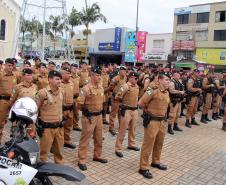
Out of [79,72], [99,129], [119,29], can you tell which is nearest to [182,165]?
[99,129]

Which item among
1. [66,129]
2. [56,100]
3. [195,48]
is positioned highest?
[195,48]

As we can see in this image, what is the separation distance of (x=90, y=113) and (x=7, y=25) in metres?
21.7

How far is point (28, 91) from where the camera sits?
596 centimetres

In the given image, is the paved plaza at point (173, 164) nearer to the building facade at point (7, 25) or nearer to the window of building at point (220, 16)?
the building facade at point (7, 25)

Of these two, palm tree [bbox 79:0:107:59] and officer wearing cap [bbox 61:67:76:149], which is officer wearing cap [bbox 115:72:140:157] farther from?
palm tree [bbox 79:0:107:59]

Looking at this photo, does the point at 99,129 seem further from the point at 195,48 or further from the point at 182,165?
the point at 195,48

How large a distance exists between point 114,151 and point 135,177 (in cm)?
145

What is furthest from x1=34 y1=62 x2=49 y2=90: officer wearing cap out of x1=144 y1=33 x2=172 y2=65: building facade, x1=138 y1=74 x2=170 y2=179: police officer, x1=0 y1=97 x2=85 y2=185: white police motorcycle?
x1=144 y1=33 x2=172 y2=65: building facade

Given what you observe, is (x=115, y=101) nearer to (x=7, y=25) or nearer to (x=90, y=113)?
(x=90, y=113)

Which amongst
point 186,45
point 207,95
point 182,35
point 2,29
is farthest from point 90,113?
point 182,35

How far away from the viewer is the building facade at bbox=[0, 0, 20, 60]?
24.0 meters

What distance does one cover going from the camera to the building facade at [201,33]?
33666 millimetres

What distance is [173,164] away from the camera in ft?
20.7

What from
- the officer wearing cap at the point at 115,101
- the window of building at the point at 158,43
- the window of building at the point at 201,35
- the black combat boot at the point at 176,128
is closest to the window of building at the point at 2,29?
the officer wearing cap at the point at 115,101
